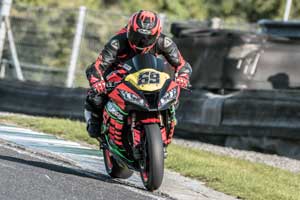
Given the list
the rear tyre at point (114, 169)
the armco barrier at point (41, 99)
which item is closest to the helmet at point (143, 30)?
the rear tyre at point (114, 169)

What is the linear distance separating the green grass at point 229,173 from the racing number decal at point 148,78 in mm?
1410

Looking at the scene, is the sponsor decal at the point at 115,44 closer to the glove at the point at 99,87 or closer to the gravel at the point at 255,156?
the glove at the point at 99,87

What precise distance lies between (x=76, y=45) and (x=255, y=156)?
912 centimetres

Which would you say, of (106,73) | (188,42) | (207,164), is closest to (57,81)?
(188,42)

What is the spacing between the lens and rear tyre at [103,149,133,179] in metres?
9.49

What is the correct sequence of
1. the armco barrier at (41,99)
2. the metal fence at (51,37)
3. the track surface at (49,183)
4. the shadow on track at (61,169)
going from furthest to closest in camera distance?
the metal fence at (51,37) → the armco barrier at (41,99) → the shadow on track at (61,169) → the track surface at (49,183)

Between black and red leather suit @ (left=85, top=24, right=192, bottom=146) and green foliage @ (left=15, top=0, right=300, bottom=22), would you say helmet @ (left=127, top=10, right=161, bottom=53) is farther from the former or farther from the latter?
green foliage @ (left=15, top=0, right=300, bottom=22)

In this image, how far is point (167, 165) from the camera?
10.9 meters

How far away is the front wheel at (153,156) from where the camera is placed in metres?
8.26

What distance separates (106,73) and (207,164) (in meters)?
2.29

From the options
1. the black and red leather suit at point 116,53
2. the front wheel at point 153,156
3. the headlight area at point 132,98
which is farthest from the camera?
the black and red leather suit at point 116,53

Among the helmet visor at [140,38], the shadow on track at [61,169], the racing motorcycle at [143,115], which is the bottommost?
the shadow on track at [61,169]

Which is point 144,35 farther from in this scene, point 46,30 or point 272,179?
point 46,30

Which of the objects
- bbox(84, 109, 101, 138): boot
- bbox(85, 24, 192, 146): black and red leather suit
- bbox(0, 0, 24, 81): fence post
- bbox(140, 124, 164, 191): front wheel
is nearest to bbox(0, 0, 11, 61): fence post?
bbox(0, 0, 24, 81): fence post
